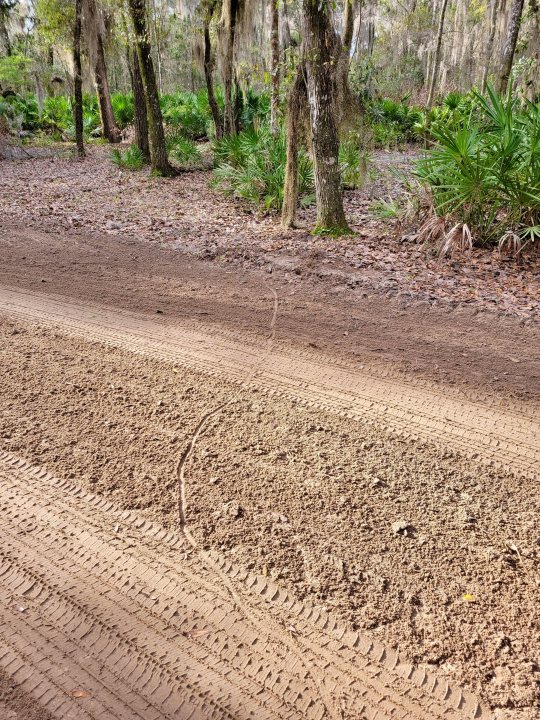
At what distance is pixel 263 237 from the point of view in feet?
26.9

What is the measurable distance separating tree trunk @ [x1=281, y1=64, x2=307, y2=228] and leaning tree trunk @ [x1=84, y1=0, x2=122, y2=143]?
11.9 meters

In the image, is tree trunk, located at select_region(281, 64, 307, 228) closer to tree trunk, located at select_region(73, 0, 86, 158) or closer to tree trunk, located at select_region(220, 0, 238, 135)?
tree trunk, located at select_region(220, 0, 238, 135)

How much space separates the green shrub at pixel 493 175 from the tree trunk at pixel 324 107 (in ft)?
4.31

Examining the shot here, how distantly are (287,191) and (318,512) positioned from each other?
6.63 m

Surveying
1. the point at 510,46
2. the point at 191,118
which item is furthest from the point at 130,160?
the point at 510,46

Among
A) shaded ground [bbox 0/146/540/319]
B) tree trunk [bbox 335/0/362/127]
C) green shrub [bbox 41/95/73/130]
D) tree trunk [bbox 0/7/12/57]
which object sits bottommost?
shaded ground [bbox 0/146/540/319]

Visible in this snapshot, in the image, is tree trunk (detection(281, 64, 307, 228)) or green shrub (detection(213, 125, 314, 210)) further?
green shrub (detection(213, 125, 314, 210))

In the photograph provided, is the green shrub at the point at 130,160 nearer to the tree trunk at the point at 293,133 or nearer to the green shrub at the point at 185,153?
the green shrub at the point at 185,153

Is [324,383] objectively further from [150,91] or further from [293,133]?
[150,91]

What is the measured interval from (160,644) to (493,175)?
6.91 metres

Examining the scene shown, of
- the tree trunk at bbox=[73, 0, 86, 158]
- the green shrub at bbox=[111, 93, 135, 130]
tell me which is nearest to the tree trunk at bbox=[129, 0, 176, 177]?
the tree trunk at bbox=[73, 0, 86, 158]

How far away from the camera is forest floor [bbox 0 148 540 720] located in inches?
92.6

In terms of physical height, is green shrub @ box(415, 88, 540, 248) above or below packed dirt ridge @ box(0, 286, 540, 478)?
above

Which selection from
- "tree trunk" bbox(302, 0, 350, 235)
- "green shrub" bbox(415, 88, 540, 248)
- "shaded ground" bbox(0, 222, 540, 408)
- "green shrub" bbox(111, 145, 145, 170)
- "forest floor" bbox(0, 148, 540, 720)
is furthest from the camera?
"green shrub" bbox(111, 145, 145, 170)
